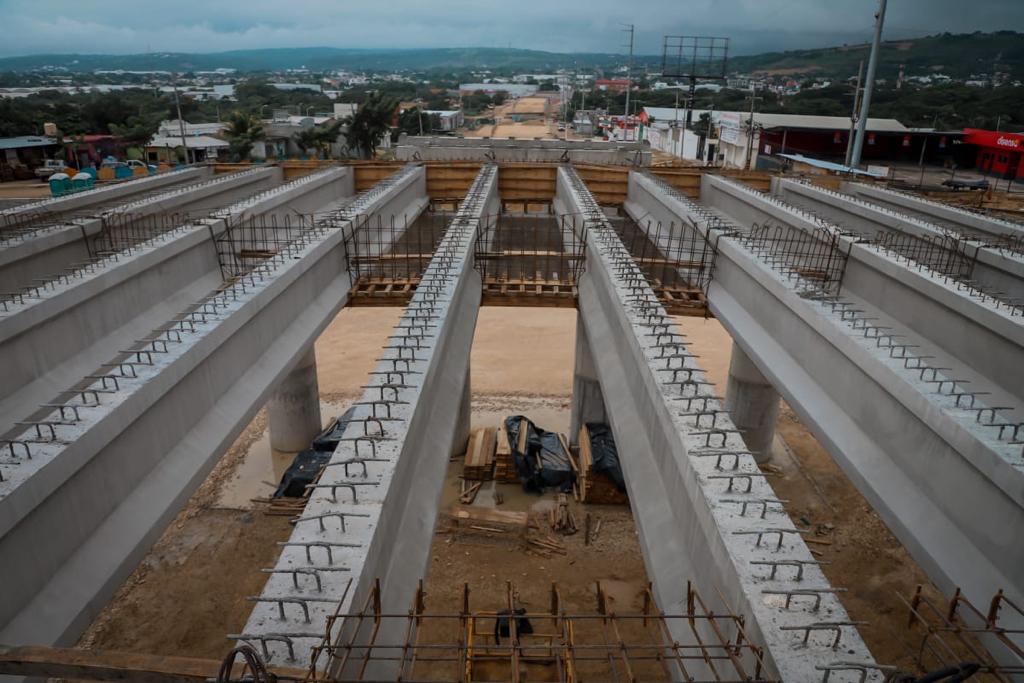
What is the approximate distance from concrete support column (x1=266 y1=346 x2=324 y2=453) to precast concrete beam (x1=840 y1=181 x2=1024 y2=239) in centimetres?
1590

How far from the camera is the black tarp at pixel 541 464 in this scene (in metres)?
14.9

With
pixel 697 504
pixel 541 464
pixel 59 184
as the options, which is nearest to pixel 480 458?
pixel 541 464

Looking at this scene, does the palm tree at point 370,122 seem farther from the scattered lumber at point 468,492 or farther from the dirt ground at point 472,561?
the scattered lumber at point 468,492

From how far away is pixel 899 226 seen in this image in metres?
14.9

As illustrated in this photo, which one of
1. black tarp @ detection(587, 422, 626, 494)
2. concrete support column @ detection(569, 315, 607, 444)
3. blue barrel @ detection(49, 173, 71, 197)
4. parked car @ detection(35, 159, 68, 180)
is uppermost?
blue barrel @ detection(49, 173, 71, 197)

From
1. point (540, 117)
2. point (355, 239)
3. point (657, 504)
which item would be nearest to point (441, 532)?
point (355, 239)

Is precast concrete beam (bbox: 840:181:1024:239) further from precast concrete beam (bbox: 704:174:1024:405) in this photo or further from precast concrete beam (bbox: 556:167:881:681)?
precast concrete beam (bbox: 556:167:881:681)

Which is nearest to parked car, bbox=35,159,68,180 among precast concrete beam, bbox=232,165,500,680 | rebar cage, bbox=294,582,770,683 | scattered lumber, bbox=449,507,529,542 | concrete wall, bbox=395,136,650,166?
concrete wall, bbox=395,136,650,166

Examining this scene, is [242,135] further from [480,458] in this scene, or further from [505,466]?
[505,466]

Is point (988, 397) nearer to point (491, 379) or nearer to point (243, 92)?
point (491, 379)

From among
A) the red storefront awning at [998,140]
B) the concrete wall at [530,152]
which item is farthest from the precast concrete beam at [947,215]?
the red storefront awning at [998,140]

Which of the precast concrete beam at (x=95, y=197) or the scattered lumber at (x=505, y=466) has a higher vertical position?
the precast concrete beam at (x=95, y=197)

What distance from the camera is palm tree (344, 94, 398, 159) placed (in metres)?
51.2

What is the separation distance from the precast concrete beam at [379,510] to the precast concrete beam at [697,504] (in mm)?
2218
